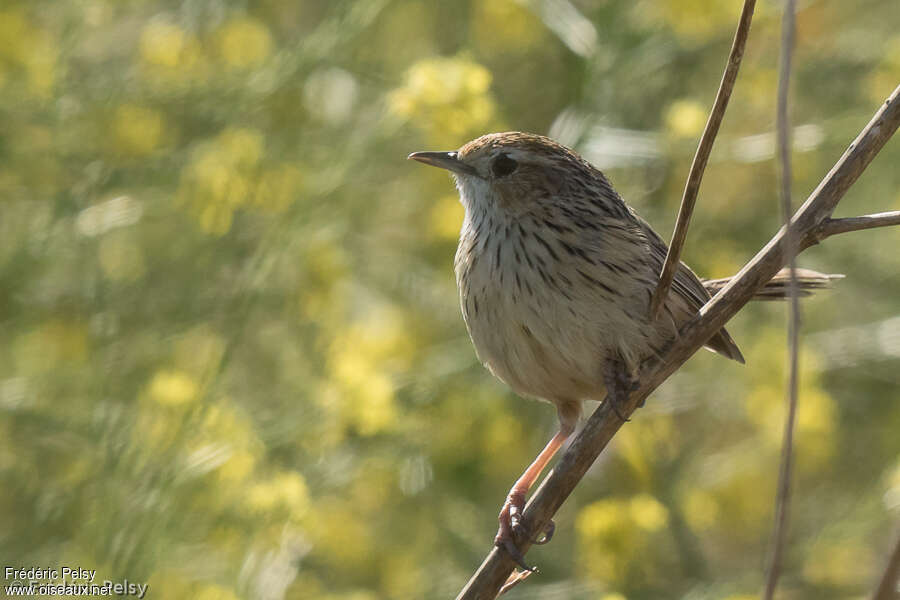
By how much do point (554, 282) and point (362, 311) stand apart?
2650mm

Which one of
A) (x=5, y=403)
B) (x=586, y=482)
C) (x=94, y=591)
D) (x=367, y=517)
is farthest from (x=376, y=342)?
(x=94, y=591)

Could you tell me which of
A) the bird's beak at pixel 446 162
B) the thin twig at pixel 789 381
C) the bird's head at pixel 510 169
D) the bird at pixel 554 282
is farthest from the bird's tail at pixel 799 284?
the thin twig at pixel 789 381

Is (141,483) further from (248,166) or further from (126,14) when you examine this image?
(126,14)

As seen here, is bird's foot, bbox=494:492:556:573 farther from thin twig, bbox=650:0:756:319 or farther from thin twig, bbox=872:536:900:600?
thin twig, bbox=872:536:900:600

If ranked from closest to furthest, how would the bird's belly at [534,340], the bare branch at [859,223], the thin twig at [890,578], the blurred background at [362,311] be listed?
the thin twig at [890,578] < the bare branch at [859,223] < the bird's belly at [534,340] < the blurred background at [362,311]

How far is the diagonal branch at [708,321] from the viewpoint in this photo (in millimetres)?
2201

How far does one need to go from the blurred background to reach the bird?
702 mm

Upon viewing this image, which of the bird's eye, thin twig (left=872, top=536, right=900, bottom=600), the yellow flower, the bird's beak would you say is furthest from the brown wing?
the yellow flower

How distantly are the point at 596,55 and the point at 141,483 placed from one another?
2353 millimetres

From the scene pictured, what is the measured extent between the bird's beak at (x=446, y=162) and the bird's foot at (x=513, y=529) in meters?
0.95

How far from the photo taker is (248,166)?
442 centimetres

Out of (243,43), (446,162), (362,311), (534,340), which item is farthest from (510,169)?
(362,311)

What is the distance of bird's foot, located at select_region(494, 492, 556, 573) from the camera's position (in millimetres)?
2762

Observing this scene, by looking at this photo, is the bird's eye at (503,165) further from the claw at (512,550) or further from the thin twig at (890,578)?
the thin twig at (890,578)
